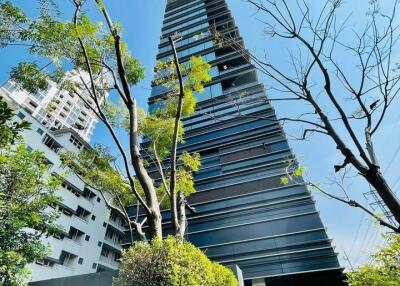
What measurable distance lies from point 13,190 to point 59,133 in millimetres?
23999

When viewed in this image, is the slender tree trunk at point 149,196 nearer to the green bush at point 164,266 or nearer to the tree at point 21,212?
the green bush at point 164,266

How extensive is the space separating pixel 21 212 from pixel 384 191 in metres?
7.99

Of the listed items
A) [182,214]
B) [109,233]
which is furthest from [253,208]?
[109,233]

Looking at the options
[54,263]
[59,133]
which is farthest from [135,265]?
[59,133]

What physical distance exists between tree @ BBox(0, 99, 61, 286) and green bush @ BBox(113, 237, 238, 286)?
Answer: 3.77 metres

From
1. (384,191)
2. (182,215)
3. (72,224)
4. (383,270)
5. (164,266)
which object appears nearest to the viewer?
(384,191)

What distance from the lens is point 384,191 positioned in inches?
87.6

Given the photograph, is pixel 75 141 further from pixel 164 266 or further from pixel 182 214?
pixel 164 266

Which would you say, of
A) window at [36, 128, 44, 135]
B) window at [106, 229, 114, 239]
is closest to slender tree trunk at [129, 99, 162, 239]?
window at [36, 128, 44, 135]

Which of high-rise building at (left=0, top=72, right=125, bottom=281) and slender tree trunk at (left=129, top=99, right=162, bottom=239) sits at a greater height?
high-rise building at (left=0, top=72, right=125, bottom=281)

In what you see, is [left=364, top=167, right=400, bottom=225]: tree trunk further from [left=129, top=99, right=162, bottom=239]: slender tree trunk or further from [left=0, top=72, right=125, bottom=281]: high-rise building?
[left=0, top=72, right=125, bottom=281]: high-rise building

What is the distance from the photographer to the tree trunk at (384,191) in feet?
7.00

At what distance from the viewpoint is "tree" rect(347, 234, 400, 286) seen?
777 cm

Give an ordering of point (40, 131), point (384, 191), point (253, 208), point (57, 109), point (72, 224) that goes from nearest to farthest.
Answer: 1. point (384, 191)
2. point (253, 208)
3. point (40, 131)
4. point (72, 224)
5. point (57, 109)
